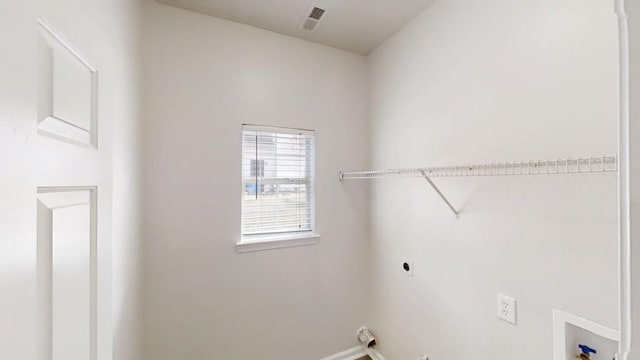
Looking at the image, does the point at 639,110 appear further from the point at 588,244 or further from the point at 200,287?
the point at 200,287

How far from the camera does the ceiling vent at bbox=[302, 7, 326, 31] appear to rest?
1.82 meters

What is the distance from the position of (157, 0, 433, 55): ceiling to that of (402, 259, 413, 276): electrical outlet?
5.91 ft

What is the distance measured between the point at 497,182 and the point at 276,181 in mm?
1518

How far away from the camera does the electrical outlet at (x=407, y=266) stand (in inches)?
75.6

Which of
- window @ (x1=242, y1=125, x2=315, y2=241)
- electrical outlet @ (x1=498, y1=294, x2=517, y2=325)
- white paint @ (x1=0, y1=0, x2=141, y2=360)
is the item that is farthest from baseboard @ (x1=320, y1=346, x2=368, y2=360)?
white paint @ (x1=0, y1=0, x2=141, y2=360)

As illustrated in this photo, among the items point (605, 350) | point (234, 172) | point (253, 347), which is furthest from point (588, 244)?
point (253, 347)

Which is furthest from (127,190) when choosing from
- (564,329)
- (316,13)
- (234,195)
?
(564,329)

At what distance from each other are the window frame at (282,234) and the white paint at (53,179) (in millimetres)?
1136

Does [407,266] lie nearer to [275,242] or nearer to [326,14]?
[275,242]

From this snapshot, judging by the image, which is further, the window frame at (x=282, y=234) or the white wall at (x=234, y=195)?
the window frame at (x=282, y=234)

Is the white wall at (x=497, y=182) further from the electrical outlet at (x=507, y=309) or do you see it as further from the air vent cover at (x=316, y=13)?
the air vent cover at (x=316, y=13)

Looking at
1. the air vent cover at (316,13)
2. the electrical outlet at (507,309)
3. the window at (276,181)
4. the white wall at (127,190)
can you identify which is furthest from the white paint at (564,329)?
the air vent cover at (316,13)

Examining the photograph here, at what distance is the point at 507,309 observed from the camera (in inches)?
50.8

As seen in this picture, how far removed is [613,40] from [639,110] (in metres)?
1.11
